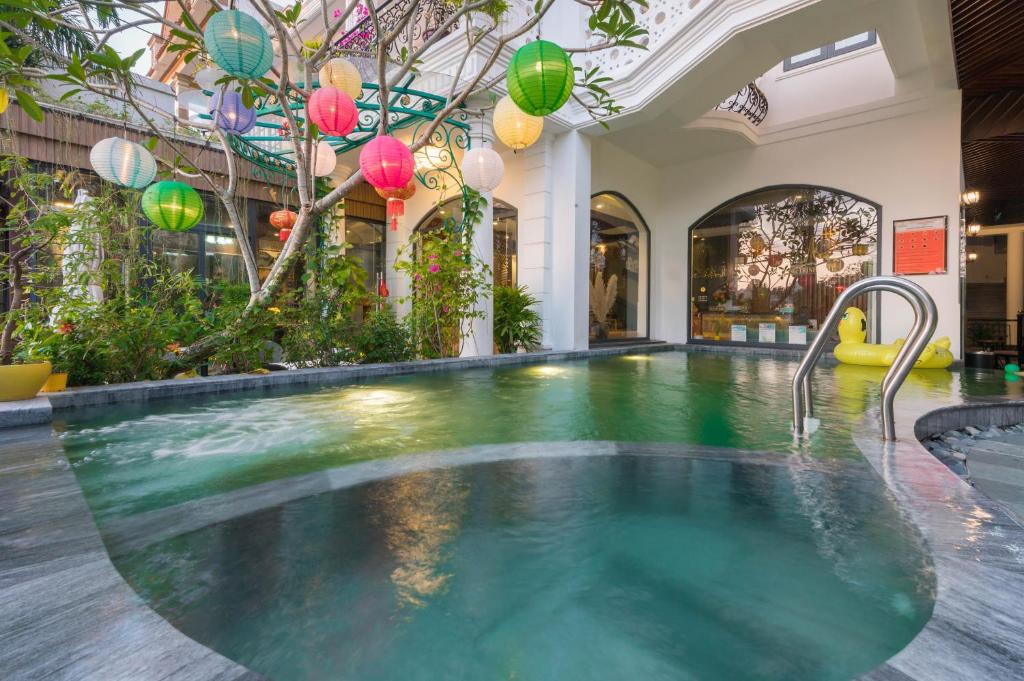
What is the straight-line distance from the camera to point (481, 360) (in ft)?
20.8

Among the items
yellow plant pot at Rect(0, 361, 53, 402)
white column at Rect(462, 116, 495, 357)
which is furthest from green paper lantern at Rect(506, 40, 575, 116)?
yellow plant pot at Rect(0, 361, 53, 402)

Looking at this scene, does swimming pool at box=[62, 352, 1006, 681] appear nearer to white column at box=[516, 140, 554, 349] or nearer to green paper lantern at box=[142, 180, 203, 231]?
green paper lantern at box=[142, 180, 203, 231]

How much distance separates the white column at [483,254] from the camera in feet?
23.2

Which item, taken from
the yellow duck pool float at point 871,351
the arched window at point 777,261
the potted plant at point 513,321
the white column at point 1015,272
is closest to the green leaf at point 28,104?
the potted plant at point 513,321

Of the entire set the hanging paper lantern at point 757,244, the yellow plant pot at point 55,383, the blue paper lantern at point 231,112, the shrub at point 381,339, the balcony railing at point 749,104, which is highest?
the balcony railing at point 749,104

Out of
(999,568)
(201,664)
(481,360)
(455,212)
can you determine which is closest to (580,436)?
Answer: (999,568)

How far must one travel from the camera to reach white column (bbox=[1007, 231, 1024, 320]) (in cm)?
1197

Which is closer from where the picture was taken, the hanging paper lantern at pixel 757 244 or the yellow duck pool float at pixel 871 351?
the yellow duck pool float at pixel 871 351

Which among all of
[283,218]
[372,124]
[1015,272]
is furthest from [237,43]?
[1015,272]

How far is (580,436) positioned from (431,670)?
192 cm

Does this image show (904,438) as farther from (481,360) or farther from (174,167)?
(174,167)

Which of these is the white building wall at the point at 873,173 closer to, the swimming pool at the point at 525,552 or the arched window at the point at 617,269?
the arched window at the point at 617,269

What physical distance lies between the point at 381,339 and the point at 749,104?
310 inches

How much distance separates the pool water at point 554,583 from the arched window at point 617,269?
25.9ft
